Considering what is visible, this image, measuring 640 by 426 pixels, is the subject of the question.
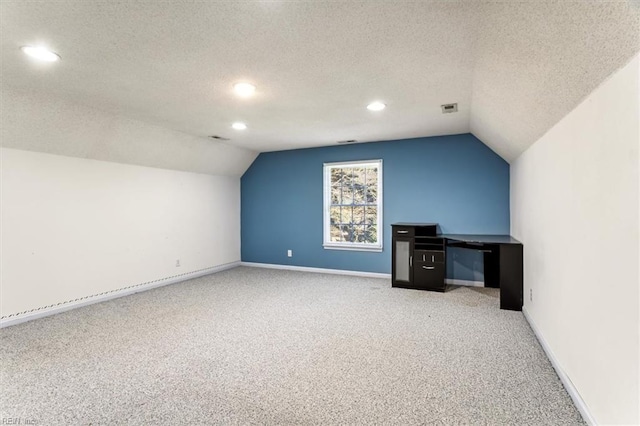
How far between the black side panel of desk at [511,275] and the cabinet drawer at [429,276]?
903 millimetres

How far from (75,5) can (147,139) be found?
3013 mm

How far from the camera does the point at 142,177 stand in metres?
4.98

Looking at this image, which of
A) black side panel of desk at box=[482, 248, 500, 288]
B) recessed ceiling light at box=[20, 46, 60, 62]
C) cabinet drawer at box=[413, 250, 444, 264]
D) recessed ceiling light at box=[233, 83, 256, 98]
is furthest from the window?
recessed ceiling light at box=[20, 46, 60, 62]

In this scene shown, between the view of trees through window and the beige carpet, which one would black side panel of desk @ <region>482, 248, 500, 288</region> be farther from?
the view of trees through window

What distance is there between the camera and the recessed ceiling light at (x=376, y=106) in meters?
3.48

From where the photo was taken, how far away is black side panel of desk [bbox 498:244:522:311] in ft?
12.2

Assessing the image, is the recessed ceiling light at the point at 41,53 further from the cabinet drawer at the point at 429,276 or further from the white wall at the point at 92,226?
→ the cabinet drawer at the point at 429,276

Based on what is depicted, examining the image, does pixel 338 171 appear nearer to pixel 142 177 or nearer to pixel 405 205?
pixel 405 205

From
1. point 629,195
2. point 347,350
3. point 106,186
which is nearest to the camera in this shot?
Result: point 629,195

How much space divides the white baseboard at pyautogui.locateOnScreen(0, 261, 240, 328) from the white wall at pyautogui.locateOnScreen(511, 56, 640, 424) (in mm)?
5004

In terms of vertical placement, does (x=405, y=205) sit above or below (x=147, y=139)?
below

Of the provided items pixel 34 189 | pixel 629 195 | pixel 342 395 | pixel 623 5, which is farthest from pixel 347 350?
pixel 34 189

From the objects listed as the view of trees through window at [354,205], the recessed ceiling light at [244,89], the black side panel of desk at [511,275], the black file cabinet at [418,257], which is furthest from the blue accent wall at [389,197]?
the recessed ceiling light at [244,89]

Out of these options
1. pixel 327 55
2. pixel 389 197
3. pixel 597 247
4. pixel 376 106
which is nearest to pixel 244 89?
pixel 327 55
